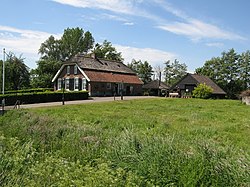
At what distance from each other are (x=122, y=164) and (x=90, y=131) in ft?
12.1

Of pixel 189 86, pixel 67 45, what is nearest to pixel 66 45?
pixel 67 45

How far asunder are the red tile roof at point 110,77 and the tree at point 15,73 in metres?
15.8

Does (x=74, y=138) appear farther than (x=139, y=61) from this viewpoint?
No

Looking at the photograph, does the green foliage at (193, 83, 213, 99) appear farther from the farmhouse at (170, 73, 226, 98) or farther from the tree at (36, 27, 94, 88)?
the tree at (36, 27, 94, 88)

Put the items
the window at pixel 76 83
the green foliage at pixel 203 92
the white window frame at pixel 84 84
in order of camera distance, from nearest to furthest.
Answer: the white window frame at pixel 84 84
the window at pixel 76 83
the green foliage at pixel 203 92

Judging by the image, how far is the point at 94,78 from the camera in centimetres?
4225

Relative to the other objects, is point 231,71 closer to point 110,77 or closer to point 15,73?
point 110,77

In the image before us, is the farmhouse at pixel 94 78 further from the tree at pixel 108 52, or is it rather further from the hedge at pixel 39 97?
the tree at pixel 108 52

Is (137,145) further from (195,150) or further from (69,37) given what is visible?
(69,37)

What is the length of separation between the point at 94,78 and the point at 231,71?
42.7 m

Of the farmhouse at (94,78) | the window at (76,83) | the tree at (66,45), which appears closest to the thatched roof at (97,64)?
the farmhouse at (94,78)

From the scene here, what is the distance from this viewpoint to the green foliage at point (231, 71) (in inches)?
2763

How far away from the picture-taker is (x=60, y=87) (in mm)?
46375

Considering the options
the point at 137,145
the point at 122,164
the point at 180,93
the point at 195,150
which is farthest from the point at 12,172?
the point at 180,93
